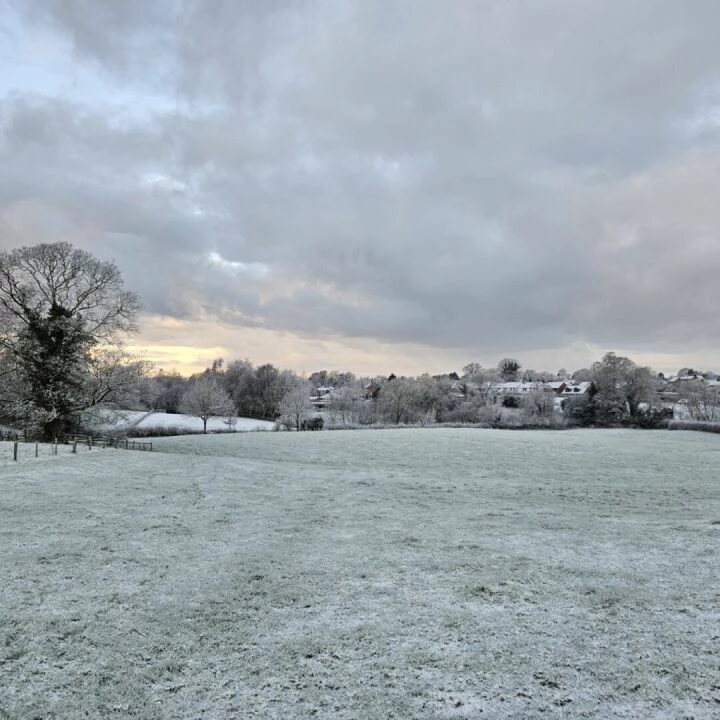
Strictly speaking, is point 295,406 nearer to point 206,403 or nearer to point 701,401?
point 206,403

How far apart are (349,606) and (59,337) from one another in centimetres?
3038

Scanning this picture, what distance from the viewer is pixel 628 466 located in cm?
2695

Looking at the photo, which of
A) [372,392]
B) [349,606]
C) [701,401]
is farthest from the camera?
[372,392]

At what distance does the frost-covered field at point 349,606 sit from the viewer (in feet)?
15.8

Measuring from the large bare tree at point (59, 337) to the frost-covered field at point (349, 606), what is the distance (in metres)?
15.2

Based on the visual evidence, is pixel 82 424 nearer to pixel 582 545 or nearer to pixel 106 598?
pixel 106 598

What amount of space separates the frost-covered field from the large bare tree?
50.0ft

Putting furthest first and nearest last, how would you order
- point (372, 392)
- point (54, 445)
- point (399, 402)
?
point (372, 392) < point (399, 402) < point (54, 445)

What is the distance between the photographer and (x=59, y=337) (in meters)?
30.2

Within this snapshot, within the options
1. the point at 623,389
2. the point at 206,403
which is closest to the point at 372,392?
the point at 206,403

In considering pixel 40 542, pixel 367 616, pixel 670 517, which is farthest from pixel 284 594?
pixel 670 517

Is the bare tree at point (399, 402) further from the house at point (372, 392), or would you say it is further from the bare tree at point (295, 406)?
the house at point (372, 392)

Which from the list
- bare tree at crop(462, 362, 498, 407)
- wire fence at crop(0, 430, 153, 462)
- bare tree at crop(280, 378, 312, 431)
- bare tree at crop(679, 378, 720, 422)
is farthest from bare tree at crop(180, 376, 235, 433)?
bare tree at crop(679, 378, 720, 422)

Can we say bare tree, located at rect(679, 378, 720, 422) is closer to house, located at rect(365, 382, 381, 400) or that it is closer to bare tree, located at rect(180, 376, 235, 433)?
house, located at rect(365, 382, 381, 400)
